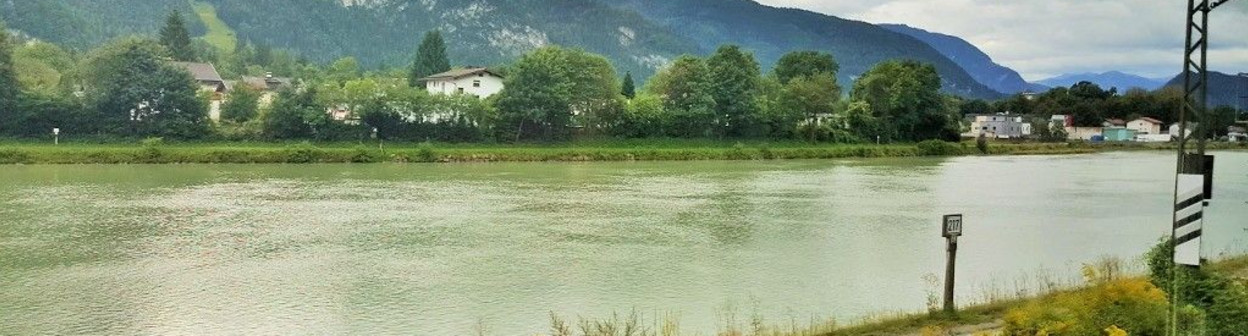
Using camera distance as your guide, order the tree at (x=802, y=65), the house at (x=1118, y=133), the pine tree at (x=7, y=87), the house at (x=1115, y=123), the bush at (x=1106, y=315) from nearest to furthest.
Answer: the bush at (x=1106, y=315)
the pine tree at (x=7, y=87)
the tree at (x=802, y=65)
the house at (x=1118, y=133)
the house at (x=1115, y=123)

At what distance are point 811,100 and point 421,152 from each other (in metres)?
30.3

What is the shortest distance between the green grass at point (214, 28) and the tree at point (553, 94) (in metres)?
116

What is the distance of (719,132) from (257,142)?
2876 centimetres

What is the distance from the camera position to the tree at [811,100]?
6569 cm

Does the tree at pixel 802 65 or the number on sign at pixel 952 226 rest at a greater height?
the tree at pixel 802 65

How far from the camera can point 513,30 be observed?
192m

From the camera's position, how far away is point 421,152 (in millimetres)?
46531

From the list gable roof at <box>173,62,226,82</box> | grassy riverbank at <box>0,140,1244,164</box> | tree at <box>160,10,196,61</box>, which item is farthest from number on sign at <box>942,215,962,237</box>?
tree at <box>160,10,196,61</box>

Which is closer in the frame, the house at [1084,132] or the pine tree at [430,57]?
the pine tree at [430,57]

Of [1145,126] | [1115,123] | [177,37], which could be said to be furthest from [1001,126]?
[177,37]

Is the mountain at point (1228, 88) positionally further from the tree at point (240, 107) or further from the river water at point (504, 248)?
the tree at point (240, 107)

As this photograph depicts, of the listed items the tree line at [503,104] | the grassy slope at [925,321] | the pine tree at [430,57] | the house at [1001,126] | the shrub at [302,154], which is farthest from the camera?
the house at [1001,126]

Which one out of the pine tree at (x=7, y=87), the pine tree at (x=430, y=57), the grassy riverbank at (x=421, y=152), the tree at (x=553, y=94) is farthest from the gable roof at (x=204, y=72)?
the tree at (x=553, y=94)

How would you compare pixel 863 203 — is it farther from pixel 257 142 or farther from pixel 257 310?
pixel 257 142
